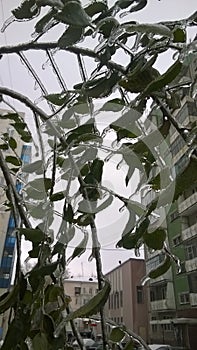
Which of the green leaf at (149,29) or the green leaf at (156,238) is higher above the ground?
the green leaf at (149,29)

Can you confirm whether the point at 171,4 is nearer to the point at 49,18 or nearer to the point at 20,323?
the point at 49,18

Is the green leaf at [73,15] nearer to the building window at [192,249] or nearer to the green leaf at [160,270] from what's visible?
the green leaf at [160,270]

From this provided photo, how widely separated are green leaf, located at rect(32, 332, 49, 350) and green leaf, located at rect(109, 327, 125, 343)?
5 centimetres

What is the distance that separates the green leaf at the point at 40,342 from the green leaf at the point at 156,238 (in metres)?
0.08

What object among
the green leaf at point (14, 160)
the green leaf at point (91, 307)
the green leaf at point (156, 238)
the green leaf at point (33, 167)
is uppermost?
the green leaf at point (14, 160)

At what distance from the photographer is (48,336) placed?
0.19 meters

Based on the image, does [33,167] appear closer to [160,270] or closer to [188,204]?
[160,270]

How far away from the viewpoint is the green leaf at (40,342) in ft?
0.57

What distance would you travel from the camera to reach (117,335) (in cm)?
21

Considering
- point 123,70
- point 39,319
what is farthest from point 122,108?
point 39,319

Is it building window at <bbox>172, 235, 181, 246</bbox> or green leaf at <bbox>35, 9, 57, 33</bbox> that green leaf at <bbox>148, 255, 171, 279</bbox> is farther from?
building window at <bbox>172, 235, 181, 246</bbox>

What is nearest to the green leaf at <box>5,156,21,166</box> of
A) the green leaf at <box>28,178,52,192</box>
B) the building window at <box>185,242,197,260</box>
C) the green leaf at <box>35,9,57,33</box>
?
the green leaf at <box>28,178,52,192</box>

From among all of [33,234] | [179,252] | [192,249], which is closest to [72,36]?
[33,234]

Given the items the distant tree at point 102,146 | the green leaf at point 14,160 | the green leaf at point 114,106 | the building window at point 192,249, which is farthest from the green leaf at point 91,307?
the building window at point 192,249
